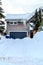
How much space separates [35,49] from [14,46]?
118mm

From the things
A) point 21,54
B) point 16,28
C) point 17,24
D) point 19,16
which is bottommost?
point 16,28

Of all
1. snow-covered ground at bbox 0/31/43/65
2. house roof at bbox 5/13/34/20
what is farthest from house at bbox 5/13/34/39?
snow-covered ground at bbox 0/31/43/65

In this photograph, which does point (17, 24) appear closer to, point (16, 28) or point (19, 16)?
point (16, 28)

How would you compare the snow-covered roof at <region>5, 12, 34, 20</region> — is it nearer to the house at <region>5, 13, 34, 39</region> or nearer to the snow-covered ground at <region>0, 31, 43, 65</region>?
the house at <region>5, 13, 34, 39</region>

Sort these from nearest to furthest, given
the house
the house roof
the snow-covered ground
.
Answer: the snow-covered ground → the house → the house roof

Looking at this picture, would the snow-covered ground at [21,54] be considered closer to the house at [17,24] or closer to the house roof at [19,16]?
the house at [17,24]

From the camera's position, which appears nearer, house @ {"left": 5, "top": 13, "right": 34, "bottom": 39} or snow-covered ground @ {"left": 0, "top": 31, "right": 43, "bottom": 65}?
snow-covered ground @ {"left": 0, "top": 31, "right": 43, "bottom": 65}

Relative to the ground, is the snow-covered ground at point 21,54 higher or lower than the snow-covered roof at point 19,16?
higher

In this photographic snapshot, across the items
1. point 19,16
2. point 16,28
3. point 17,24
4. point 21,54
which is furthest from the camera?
point 19,16

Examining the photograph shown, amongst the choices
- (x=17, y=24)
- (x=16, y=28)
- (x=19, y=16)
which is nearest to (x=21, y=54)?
(x=16, y=28)

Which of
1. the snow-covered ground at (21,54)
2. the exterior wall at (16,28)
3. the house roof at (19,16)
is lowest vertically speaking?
the exterior wall at (16,28)

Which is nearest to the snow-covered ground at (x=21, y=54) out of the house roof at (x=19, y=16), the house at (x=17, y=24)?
the house at (x=17, y=24)

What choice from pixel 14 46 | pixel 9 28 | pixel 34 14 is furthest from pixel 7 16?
pixel 14 46

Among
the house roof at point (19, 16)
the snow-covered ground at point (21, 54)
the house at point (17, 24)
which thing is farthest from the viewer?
the house roof at point (19, 16)
